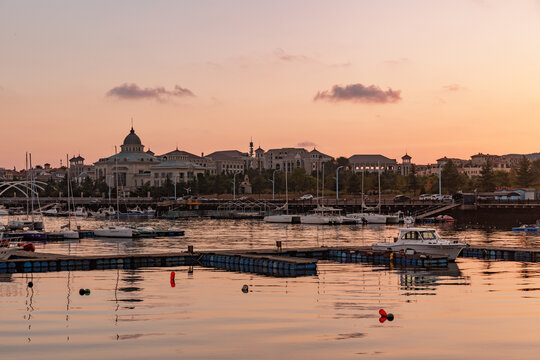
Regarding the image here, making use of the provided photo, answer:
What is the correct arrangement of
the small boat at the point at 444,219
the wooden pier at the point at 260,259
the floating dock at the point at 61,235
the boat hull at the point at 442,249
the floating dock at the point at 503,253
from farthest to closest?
1. the small boat at the point at 444,219
2. the floating dock at the point at 61,235
3. the floating dock at the point at 503,253
4. the boat hull at the point at 442,249
5. the wooden pier at the point at 260,259

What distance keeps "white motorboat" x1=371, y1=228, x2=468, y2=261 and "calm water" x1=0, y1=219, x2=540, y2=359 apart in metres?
2.20

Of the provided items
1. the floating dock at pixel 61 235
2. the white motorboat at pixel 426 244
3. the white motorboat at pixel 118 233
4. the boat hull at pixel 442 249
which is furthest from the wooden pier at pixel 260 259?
the white motorboat at pixel 118 233

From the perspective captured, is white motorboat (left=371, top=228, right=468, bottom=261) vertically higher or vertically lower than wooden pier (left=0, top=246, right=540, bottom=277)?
higher

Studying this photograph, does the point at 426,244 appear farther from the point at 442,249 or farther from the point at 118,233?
the point at 118,233

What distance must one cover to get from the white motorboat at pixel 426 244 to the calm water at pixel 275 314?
2203 millimetres

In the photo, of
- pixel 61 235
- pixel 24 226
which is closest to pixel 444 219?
pixel 61 235

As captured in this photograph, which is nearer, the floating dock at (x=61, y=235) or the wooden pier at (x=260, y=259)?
the wooden pier at (x=260, y=259)

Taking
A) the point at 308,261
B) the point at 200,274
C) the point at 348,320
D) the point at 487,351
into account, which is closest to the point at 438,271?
the point at 308,261

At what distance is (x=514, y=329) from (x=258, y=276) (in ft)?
87.1

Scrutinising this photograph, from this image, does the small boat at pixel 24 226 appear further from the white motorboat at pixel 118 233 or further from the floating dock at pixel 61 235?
the white motorboat at pixel 118 233

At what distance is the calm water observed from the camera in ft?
111

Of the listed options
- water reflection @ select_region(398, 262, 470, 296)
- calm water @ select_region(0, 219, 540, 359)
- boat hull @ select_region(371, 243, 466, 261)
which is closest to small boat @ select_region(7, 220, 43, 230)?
calm water @ select_region(0, 219, 540, 359)

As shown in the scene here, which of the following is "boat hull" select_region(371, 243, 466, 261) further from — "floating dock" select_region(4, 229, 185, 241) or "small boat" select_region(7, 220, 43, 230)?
"small boat" select_region(7, 220, 43, 230)

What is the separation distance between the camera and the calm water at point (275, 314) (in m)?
33.7
